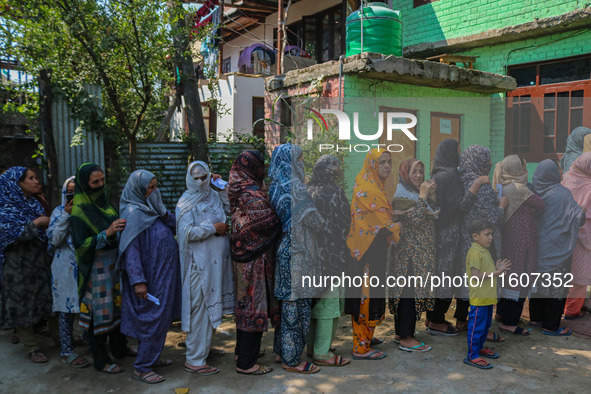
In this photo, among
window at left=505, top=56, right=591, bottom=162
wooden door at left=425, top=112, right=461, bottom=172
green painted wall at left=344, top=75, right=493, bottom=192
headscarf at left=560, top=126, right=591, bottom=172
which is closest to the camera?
headscarf at left=560, top=126, right=591, bottom=172

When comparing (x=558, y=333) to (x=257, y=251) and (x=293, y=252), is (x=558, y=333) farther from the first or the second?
(x=257, y=251)

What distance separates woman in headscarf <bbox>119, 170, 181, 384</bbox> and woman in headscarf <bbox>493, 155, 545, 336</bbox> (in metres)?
2.77

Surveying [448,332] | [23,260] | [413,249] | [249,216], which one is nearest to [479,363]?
[448,332]

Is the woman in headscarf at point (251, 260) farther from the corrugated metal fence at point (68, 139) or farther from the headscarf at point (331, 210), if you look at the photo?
the corrugated metal fence at point (68, 139)

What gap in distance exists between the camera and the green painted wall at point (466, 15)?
23.7ft

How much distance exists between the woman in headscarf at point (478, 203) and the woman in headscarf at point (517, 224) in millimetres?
101

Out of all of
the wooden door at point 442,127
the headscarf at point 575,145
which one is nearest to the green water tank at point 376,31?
the wooden door at point 442,127

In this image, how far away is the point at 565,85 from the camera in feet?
23.0

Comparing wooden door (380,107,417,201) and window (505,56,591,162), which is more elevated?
window (505,56,591,162)

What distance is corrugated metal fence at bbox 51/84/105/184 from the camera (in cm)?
Answer: 542

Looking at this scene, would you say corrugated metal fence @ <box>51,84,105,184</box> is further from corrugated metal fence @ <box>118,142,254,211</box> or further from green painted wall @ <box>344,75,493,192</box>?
green painted wall @ <box>344,75,493,192</box>

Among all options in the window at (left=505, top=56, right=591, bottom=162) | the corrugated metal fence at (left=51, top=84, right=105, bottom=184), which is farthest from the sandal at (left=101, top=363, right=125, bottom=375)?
the window at (left=505, top=56, right=591, bottom=162)

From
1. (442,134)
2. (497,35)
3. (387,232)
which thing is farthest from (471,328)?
(497,35)

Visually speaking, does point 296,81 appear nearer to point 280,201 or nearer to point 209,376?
point 280,201
